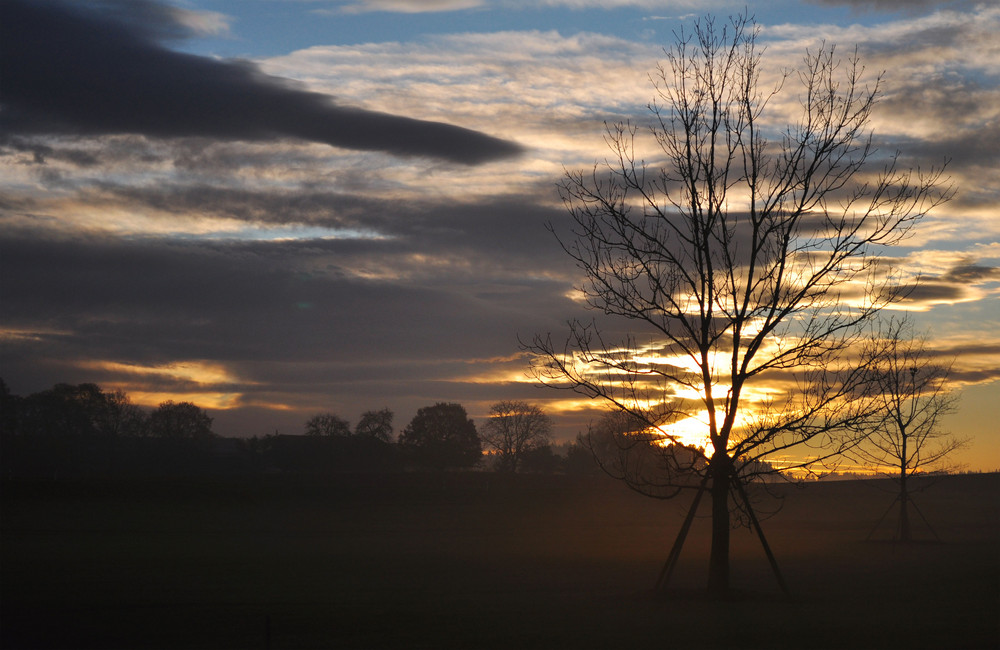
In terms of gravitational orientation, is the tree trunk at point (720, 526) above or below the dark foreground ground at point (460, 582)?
above

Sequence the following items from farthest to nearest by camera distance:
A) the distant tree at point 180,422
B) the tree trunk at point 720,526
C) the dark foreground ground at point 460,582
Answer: the distant tree at point 180,422 < the tree trunk at point 720,526 < the dark foreground ground at point 460,582

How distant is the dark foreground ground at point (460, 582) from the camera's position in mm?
13258

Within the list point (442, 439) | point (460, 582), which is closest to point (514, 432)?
point (442, 439)

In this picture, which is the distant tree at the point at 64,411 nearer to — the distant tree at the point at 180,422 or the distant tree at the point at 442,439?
the distant tree at the point at 180,422

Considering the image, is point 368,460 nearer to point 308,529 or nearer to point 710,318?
point 308,529

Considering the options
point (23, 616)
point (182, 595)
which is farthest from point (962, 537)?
point (23, 616)

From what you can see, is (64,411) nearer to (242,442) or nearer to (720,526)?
(242,442)

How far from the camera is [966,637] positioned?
12.2 meters

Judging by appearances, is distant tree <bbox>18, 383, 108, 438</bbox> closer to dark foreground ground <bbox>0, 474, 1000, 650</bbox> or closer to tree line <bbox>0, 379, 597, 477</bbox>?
tree line <bbox>0, 379, 597, 477</bbox>

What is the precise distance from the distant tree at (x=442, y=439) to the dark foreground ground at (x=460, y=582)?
104 feet

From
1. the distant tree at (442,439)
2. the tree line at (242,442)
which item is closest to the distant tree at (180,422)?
the tree line at (242,442)

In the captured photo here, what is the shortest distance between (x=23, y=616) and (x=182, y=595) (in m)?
3.58

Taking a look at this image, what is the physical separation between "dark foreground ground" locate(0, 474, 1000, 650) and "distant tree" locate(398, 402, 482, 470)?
31.7 metres

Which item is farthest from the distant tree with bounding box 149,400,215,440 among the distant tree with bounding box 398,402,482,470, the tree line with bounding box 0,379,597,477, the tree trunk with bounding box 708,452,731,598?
the tree trunk with bounding box 708,452,731,598
